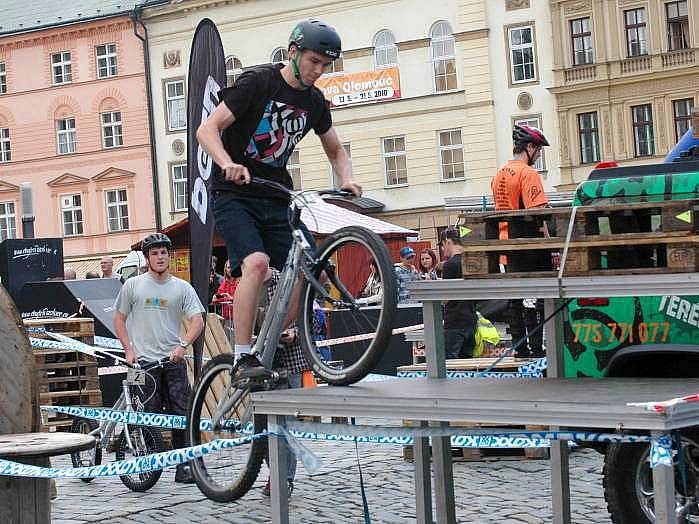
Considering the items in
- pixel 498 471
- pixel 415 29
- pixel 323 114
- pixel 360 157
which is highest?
pixel 415 29

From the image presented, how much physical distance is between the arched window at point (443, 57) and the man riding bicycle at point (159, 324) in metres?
39.4

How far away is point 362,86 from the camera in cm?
5097

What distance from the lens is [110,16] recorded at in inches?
2206

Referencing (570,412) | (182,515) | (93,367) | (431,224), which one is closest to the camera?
(570,412)

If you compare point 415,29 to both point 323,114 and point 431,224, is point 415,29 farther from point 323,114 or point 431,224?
point 323,114

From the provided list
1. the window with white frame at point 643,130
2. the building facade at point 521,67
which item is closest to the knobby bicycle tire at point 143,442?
the window with white frame at point 643,130

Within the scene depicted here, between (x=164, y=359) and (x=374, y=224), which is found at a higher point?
(x=374, y=224)

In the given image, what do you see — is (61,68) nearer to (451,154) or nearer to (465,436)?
(451,154)

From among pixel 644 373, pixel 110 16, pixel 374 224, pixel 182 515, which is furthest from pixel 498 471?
pixel 110 16

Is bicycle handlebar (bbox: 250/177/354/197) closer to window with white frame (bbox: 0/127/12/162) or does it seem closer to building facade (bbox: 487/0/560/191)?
building facade (bbox: 487/0/560/191)

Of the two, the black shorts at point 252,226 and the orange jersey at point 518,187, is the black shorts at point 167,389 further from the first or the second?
the black shorts at point 252,226

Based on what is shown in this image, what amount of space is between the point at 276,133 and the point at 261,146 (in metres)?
0.11

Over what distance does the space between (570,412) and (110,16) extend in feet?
177

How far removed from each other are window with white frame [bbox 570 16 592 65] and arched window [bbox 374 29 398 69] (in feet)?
23.3
